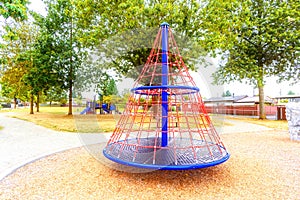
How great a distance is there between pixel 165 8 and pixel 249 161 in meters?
8.08

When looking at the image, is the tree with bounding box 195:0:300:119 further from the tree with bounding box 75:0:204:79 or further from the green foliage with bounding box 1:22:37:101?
the green foliage with bounding box 1:22:37:101

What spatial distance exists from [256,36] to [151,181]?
529 inches

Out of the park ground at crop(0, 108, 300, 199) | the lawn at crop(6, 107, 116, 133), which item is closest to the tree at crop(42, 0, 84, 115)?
the lawn at crop(6, 107, 116, 133)

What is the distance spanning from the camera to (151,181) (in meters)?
3.10

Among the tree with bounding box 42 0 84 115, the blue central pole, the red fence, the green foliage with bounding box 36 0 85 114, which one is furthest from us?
the red fence

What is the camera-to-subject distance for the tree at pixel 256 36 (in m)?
11.4

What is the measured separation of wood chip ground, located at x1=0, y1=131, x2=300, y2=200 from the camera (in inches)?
105

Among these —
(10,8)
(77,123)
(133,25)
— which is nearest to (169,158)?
(10,8)

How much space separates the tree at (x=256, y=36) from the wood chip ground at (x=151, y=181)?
26.8ft

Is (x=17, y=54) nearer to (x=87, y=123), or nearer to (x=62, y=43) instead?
(x=62, y=43)

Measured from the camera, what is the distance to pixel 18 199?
255 cm

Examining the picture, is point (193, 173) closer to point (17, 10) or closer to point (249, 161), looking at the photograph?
point (249, 161)

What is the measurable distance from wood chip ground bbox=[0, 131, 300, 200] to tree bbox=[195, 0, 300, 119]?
Answer: 8167mm

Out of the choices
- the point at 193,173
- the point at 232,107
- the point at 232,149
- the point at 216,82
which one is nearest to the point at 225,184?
the point at 193,173
